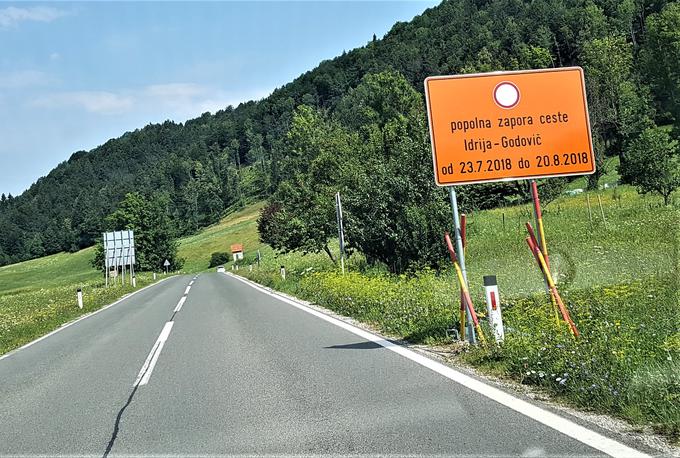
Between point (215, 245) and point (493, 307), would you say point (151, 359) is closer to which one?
point (493, 307)

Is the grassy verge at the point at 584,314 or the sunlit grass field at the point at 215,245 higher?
the sunlit grass field at the point at 215,245

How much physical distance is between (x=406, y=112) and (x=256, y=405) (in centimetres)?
6828

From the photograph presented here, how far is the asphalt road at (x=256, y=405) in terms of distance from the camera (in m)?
4.73

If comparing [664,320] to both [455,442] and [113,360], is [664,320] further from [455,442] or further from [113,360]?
[113,360]

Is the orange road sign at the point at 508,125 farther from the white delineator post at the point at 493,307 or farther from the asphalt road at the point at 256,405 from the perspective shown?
the asphalt road at the point at 256,405

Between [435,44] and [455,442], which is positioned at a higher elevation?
[435,44]

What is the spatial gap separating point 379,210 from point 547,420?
16855 millimetres

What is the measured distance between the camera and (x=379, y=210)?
21594 mm

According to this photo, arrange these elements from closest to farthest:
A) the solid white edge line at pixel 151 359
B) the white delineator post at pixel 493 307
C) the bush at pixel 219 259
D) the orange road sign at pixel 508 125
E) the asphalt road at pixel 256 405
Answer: the asphalt road at pixel 256 405
the white delineator post at pixel 493 307
the solid white edge line at pixel 151 359
the orange road sign at pixel 508 125
the bush at pixel 219 259

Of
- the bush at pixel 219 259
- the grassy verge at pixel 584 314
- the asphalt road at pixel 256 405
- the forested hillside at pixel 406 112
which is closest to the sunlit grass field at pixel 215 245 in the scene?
the bush at pixel 219 259

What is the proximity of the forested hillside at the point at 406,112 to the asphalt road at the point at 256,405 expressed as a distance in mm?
12245

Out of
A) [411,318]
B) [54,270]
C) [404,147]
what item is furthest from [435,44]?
[411,318]

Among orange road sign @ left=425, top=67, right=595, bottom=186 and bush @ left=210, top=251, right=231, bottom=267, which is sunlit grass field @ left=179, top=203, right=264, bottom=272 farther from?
orange road sign @ left=425, top=67, right=595, bottom=186

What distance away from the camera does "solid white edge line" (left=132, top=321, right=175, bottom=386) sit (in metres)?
8.08
